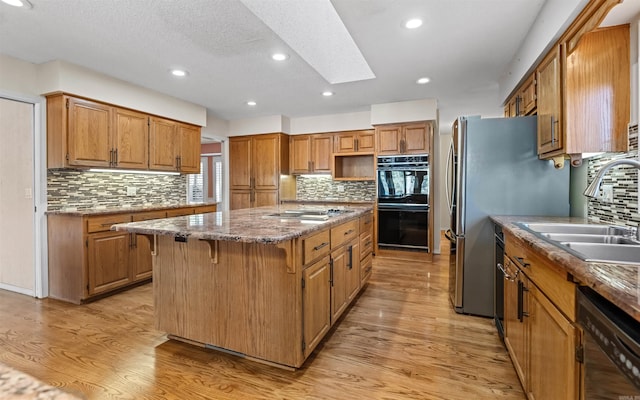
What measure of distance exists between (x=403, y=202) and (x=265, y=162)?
104 inches

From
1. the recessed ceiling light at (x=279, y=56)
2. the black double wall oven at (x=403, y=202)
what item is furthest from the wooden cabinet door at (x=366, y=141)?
the recessed ceiling light at (x=279, y=56)

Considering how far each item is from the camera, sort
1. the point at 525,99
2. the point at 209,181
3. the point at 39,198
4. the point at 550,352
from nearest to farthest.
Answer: the point at 550,352 → the point at 525,99 → the point at 39,198 → the point at 209,181

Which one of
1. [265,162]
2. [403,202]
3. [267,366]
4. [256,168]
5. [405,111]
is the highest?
[405,111]

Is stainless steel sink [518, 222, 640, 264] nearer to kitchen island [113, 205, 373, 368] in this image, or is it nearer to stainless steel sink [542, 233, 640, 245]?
stainless steel sink [542, 233, 640, 245]

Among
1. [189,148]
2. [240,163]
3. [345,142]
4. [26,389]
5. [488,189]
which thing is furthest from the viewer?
[240,163]

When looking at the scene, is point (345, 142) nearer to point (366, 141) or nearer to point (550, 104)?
point (366, 141)

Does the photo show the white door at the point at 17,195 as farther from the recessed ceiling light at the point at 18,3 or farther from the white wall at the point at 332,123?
the white wall at the point at 332,123

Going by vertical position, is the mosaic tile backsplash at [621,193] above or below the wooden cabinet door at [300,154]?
below

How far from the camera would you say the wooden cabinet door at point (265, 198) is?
5703 millimetres

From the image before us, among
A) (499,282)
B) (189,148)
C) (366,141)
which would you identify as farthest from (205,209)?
(499,282)

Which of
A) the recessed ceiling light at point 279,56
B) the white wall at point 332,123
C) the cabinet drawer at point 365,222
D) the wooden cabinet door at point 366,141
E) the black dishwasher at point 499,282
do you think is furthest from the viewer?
the white wall at point 332,123

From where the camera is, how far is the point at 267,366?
6.41ft

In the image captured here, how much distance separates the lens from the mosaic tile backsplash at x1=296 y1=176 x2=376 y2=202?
220 inches

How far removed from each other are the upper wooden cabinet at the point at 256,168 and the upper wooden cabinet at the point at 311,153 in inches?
6.2
